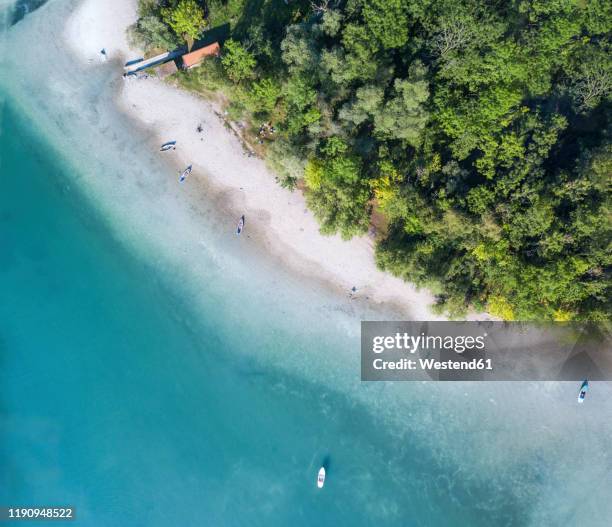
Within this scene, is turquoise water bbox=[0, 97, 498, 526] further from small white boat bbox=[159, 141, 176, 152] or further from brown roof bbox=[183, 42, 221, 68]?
brown roof bbox=[183, 42, 221, 68]

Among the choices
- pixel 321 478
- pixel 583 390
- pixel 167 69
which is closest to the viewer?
pixel 167 69

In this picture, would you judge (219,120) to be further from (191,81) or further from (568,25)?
(568,25)

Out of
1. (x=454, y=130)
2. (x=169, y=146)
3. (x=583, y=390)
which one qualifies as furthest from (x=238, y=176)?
(x=583, y=390)

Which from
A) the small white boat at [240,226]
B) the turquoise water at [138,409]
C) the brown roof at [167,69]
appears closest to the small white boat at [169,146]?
the brown roof at [167,69]

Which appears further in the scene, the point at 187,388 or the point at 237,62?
the point at 187,388

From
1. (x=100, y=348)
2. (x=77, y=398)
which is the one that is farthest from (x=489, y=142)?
(x=77, y=398)

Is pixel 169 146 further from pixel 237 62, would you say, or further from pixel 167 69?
pixel 237 62
